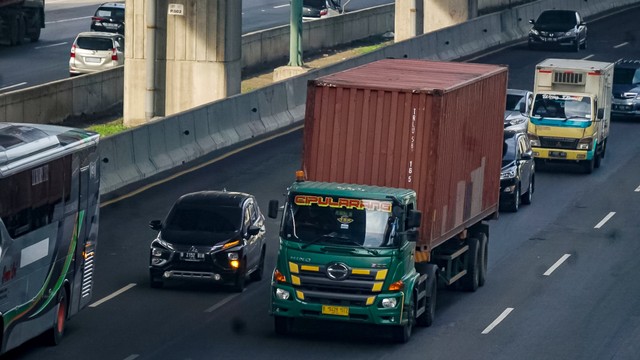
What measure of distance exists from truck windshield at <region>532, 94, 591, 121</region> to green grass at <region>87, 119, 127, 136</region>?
41.2 feet

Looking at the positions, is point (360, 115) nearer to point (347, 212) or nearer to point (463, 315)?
point (347, 212)

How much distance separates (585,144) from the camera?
41656mm

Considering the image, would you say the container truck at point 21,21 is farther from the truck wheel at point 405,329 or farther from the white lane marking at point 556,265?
the truck wheel at point 405,329

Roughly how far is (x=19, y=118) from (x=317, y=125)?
2109 centimetres

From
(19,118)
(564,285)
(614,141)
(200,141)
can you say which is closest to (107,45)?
(19,118)

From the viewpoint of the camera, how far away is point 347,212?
928 inches

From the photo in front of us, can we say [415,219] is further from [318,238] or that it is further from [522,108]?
[522,108]

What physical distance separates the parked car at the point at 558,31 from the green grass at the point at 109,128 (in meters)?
23.5

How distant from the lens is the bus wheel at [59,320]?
23172 mm

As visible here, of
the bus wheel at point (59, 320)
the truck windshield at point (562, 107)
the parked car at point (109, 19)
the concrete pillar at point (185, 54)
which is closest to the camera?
the bus wheel at point (59, 320)

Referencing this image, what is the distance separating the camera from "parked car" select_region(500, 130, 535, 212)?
36.5 m

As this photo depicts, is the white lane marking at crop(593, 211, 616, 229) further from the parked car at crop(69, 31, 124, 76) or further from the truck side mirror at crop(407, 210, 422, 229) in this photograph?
the parked car at crop(69, 31, 124, 76)

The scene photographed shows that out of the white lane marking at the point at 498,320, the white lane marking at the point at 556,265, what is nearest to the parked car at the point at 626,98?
the white lane marking at the point at 556,265

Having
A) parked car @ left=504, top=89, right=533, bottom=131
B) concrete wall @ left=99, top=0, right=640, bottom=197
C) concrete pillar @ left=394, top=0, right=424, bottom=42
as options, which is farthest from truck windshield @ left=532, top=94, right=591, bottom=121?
concrete pillar @ left=394, top=0, right=424, bottom=42
